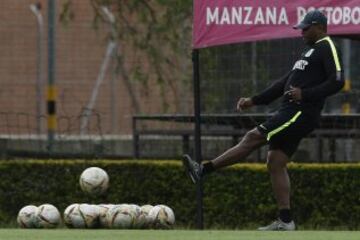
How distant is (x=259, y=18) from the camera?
1407 centimetres

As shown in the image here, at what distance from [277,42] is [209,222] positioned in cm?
276

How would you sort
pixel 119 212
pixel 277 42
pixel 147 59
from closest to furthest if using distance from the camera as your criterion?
pixel 119 212 → pixel 277 42 → pixel 147 59

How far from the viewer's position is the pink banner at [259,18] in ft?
45.7

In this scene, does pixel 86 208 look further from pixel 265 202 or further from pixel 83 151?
pixel 83 151

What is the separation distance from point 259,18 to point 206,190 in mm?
2583

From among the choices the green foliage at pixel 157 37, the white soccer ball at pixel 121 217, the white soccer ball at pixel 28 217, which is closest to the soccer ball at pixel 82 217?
the white soccer ball at pixel 121 217

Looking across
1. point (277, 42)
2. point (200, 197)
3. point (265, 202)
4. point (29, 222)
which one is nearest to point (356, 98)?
point (277, 42)

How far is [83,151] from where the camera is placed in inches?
736

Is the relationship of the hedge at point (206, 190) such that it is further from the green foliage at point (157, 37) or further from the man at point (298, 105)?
the green foliage at point (157, 37)

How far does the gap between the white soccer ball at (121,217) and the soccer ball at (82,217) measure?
0.45ft
